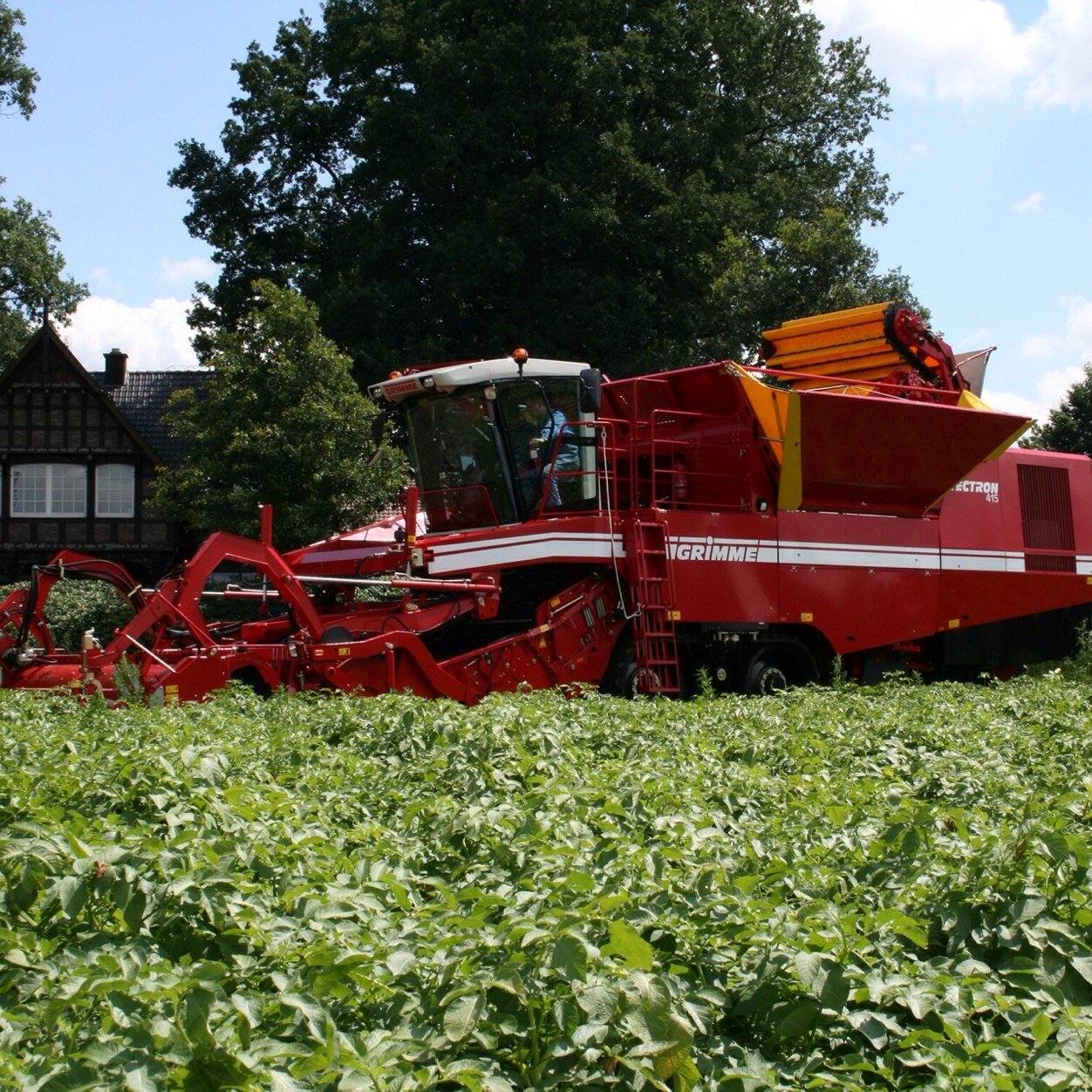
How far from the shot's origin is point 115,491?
39781mm

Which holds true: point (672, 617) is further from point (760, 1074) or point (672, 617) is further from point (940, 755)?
point (760, 1074)

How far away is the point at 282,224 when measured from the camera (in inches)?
1385

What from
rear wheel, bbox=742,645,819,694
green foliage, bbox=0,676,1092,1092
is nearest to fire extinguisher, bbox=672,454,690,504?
rear wheel, bbox=742,645,819,694

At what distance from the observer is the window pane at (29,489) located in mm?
39344

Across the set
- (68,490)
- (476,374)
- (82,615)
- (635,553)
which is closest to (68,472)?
(68,490)

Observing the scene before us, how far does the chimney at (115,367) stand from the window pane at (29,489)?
203 inches

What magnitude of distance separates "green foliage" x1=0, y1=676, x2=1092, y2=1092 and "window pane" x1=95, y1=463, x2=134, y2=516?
3487cm

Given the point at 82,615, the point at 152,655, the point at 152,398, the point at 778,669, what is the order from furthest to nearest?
the point at 152,398 < the point at 82,615 < the point at 778,669 < the point at 152,655

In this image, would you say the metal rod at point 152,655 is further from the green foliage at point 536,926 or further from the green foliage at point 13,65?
the green foliage at point 13,65

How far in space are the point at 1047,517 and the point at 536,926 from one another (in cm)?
1479

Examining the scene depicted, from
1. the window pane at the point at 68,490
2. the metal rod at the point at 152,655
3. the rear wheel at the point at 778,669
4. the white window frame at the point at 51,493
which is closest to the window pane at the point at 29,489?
the white window frame at the point at 51,493

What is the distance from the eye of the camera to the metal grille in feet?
53.5

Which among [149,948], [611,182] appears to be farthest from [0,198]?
[149,948]

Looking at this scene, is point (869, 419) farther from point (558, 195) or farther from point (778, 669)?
point (558, 195)
